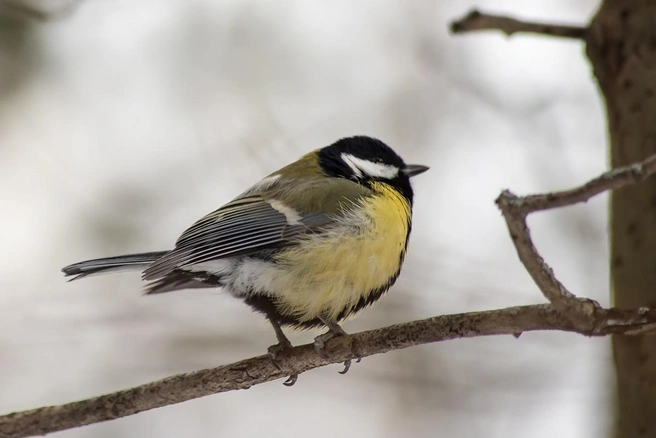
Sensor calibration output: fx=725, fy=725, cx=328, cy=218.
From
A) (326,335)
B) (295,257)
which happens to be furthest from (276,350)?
(295,257)

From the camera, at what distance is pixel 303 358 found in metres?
2.22

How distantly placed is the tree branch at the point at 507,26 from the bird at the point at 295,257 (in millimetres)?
694

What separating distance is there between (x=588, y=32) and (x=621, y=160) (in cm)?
44

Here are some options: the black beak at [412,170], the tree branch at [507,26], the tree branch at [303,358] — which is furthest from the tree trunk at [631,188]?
the black beak at [412,170]

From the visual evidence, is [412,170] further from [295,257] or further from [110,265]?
[110,265]

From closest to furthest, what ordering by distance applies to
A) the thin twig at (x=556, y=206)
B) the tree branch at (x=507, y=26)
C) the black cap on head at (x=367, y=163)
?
the thin twig at (x=556, y=206)
the tree branch at (x=507, y=26)
the black cap on head at (x=367, y=163)

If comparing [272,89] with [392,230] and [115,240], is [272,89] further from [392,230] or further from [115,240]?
[392,230]

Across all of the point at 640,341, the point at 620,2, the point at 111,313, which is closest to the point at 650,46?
the point at 620,2

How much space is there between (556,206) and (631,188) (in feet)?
3.31

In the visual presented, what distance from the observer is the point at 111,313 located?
12.1 feet

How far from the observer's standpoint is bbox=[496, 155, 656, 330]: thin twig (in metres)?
1.19

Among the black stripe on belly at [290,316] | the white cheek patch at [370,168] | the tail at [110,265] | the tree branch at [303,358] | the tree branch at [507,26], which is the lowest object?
the tree branch at [303,358]

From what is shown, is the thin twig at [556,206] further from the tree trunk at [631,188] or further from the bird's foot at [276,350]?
the bird's foot at [276,350]

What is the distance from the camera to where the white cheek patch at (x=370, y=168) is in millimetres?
2891
